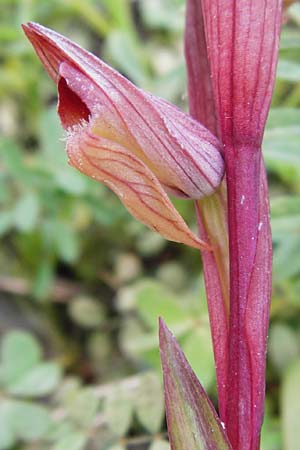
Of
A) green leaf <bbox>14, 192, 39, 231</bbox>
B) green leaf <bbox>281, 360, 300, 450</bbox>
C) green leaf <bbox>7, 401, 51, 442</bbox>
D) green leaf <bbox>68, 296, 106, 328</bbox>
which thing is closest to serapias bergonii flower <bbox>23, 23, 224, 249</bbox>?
green leaf <bbox>281, 360, 300, 450</bbox>

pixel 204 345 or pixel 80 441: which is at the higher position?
pixel 204 345

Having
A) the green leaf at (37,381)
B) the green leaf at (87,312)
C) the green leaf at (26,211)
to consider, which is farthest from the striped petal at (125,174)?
the green leaf at (87,312)

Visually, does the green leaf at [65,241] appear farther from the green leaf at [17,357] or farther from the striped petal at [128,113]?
the striped petal at [128,113]

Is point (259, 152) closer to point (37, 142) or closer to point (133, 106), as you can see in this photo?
point (133, 106)

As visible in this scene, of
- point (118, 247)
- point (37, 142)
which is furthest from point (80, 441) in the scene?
point (37, 142)

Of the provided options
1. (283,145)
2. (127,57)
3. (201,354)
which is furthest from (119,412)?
(127,57)

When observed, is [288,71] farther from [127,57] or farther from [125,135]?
[127,57]
